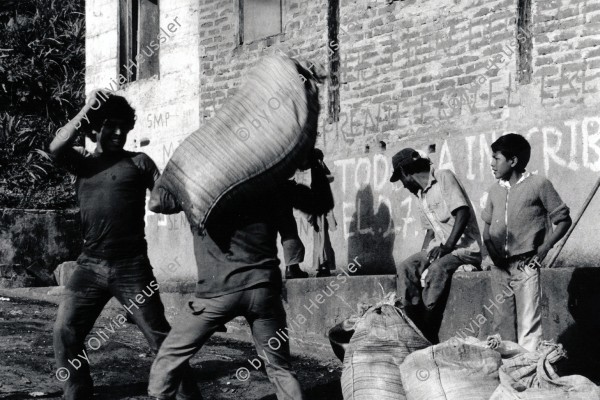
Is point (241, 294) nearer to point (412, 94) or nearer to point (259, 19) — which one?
point (412, 94)

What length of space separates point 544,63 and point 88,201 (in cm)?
460

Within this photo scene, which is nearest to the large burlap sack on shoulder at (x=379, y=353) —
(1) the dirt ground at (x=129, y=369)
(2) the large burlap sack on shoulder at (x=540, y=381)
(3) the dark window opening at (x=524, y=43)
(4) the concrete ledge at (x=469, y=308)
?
(2) the large burlap sack on shoulder at (x=540, y=381)

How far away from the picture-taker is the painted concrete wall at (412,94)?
8383mm

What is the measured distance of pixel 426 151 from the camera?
9.89 meters

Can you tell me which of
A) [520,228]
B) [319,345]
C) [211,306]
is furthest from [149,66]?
[211,306]

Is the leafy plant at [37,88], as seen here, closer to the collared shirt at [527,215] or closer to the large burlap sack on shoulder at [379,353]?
the collared shirt at [527,215]

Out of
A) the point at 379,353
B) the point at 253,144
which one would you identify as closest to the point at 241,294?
the point at 253,144

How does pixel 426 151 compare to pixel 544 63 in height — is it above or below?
below

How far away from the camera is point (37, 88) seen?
738 inches

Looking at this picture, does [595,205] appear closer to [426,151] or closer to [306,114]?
[426,151]

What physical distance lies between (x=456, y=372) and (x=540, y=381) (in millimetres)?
546

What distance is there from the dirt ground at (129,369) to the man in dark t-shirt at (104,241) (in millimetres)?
800

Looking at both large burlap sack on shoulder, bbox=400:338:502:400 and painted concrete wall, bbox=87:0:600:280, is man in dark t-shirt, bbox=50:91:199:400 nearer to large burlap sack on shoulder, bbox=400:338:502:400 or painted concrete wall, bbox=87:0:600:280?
large burlap sack on shoulder, bbox=400:338:502:400

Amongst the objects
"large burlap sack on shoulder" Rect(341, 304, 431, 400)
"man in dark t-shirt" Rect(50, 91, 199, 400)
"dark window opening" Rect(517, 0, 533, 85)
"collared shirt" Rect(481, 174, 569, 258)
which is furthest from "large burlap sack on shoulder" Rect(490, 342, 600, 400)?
"dark window opening" Rect(517, 0, 533, 85)
